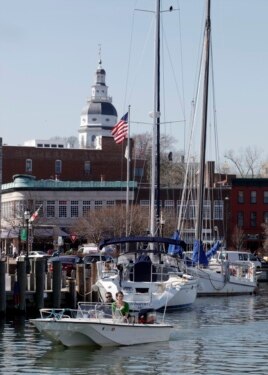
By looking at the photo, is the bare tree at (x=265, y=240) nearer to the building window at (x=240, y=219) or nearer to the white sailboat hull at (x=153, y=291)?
the building window at (x=240, y=219)

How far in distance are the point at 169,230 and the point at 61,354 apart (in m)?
69.9

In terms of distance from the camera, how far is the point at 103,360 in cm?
3766

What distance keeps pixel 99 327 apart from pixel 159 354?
2394 millimetres

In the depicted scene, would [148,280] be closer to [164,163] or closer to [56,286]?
[56,286]

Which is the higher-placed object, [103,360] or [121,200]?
[121,200]

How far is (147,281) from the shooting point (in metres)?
54.8

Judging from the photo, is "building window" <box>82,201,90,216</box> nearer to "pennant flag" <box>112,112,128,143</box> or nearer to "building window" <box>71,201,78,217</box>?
"building window" <box>71,201,78,217</box>

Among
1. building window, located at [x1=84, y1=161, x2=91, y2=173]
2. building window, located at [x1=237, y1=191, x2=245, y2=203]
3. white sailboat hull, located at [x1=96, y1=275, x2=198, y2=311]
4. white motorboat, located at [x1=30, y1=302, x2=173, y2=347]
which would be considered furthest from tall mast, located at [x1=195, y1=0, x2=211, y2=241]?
building window, located at [x1=84, y1=161, x2=91, y2=173]

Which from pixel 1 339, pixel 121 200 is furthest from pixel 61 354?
pixel 121 200

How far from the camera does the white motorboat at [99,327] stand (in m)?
38.9

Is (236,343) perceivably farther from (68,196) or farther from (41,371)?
(68,196)

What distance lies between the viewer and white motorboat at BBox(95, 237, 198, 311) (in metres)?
53.1

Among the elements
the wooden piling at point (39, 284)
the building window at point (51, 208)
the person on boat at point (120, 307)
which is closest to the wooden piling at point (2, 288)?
the wooden piling at point (39, 284)

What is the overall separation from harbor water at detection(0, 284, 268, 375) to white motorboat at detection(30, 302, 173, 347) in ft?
1.17
